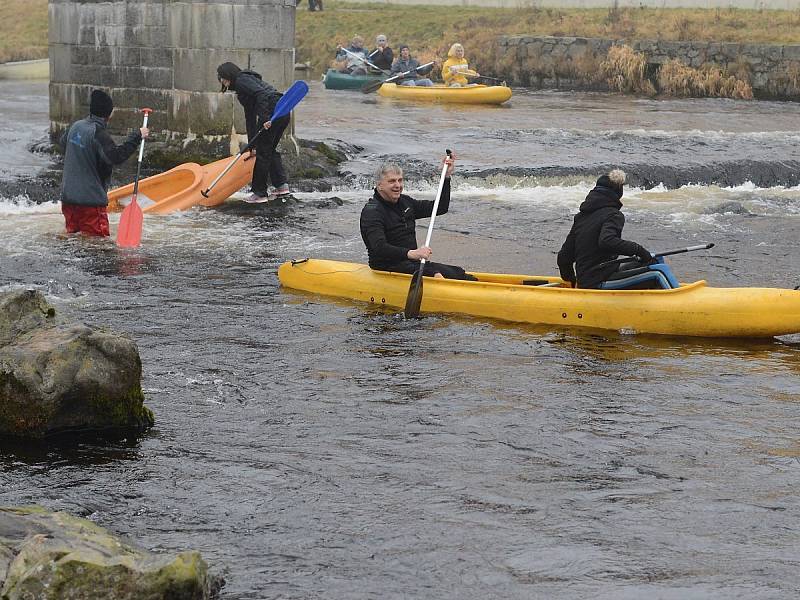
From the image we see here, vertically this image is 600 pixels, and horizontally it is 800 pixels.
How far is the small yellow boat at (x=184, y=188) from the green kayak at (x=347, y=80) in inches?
563

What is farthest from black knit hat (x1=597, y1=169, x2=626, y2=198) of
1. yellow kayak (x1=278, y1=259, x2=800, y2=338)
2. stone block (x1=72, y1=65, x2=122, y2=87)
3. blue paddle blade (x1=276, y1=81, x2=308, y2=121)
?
stone block (x1=72, y1=65, x2=122, y2=87)

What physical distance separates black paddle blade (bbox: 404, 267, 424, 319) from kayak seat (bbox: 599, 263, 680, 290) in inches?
51.6

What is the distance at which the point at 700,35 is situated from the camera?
29.1 m

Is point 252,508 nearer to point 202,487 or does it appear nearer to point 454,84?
point 202,487

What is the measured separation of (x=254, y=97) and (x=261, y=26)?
1413 mm

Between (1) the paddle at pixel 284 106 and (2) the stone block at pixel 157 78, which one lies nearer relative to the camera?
(1) the paddle at pixel 284 106

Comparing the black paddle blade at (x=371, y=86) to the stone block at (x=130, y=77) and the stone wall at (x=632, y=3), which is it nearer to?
the stone wall at (x=632, y=3)

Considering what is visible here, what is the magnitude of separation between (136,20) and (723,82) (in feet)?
49.2

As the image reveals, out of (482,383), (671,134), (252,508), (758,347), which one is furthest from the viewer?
(671,134)

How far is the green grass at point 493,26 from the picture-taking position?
29.4m

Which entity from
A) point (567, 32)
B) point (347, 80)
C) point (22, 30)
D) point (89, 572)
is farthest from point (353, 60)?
point (89, 572)

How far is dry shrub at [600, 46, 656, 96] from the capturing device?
93.3 feet

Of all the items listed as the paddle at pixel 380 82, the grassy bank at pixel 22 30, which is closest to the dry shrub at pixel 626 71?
the paddle at pixel 380 82

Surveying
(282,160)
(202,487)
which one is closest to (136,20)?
A: (282,160)
